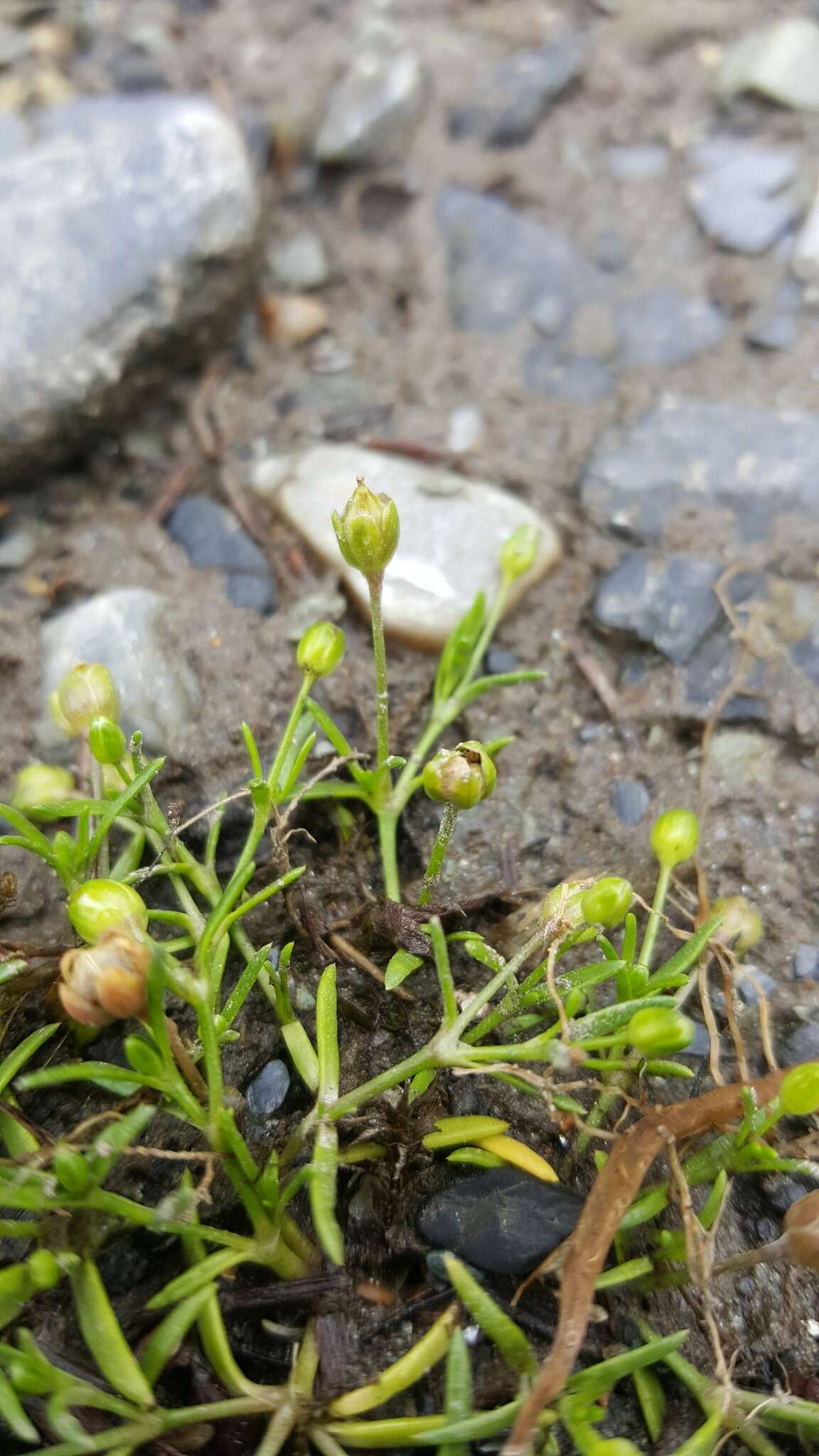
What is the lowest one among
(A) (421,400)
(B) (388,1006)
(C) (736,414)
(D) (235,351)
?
(B) (388,1006)

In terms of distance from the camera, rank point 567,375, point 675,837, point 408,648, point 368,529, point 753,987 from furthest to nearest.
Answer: point 567,375 < point 408,648 < point 753,987 < point 675,837 < point 368,529

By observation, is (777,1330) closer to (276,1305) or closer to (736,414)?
(276,1305)

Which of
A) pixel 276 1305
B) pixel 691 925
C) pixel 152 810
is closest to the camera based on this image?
pixel 276 1305

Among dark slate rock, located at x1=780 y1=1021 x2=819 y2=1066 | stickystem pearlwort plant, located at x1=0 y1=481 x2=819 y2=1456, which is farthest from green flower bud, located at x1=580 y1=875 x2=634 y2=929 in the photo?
dark slate rock, located at x1=780 y1=1021 x2=819 y2=1066

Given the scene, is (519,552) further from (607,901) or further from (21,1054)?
(21,1054)

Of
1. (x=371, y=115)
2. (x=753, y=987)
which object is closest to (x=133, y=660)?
(x=753, y=987)

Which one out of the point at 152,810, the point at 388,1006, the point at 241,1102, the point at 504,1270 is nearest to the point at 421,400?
the point at 152,810
